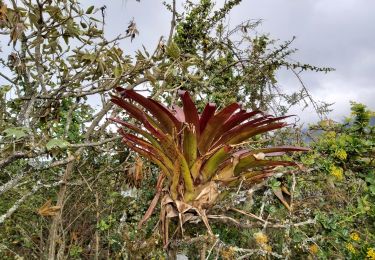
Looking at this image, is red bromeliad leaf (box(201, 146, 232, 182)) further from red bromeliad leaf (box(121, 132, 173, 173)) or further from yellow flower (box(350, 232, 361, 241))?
yellow flower (box(350, 232, 361, 241))

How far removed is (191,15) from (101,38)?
2.58m

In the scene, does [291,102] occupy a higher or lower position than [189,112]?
higher

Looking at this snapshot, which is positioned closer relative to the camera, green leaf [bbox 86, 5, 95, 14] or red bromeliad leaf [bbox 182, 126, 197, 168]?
red bromeliad leaf [bbox 182, 126, 197, 168]

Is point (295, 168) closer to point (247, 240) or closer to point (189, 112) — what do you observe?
point (189, 112)

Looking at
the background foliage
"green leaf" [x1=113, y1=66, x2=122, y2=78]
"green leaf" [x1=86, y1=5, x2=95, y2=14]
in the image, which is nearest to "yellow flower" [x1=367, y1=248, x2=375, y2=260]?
the background foliage

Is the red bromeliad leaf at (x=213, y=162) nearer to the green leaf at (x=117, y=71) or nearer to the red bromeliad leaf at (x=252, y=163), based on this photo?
the red bromeliad leaf at (x=252, y=163)

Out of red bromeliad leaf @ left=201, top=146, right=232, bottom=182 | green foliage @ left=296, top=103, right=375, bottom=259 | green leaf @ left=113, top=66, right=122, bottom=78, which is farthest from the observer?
green leaf @ left=113, top=66, right=122, bottom=78

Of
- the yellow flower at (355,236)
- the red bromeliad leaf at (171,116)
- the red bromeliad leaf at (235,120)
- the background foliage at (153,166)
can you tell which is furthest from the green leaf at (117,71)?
the yellow flower at (355,236)

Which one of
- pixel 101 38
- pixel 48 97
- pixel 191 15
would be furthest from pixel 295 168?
pixel 191 15

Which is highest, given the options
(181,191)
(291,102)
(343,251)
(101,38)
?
(291,102)

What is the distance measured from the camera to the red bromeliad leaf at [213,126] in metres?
1.58

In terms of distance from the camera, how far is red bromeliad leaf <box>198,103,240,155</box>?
1.58 metres

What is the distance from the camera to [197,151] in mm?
1682

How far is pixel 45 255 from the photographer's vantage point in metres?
3.91
